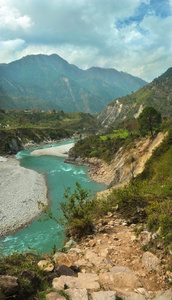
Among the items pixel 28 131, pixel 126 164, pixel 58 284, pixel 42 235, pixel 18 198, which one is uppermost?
pixel 28 131

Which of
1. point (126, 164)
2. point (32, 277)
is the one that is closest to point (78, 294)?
point (32, 277)

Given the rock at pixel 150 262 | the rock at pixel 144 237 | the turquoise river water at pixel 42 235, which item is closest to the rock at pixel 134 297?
the rock at pixel 150 262

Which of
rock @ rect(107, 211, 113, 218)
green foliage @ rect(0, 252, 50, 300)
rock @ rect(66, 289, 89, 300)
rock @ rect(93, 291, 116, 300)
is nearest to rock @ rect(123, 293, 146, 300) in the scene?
rock @ rect(93, 291, 116, 300)

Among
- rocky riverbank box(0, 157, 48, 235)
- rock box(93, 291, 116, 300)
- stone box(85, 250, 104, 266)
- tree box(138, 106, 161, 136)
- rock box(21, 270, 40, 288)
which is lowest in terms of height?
rocky riverbank box(0, 157, 48, 235)

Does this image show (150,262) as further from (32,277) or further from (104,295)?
(32,277)

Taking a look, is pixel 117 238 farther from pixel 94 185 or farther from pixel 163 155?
pixel 94 185

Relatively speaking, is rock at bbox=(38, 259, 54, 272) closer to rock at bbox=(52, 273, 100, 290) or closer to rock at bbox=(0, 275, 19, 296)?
rock at bbox=(52, 273, 100, 290)
